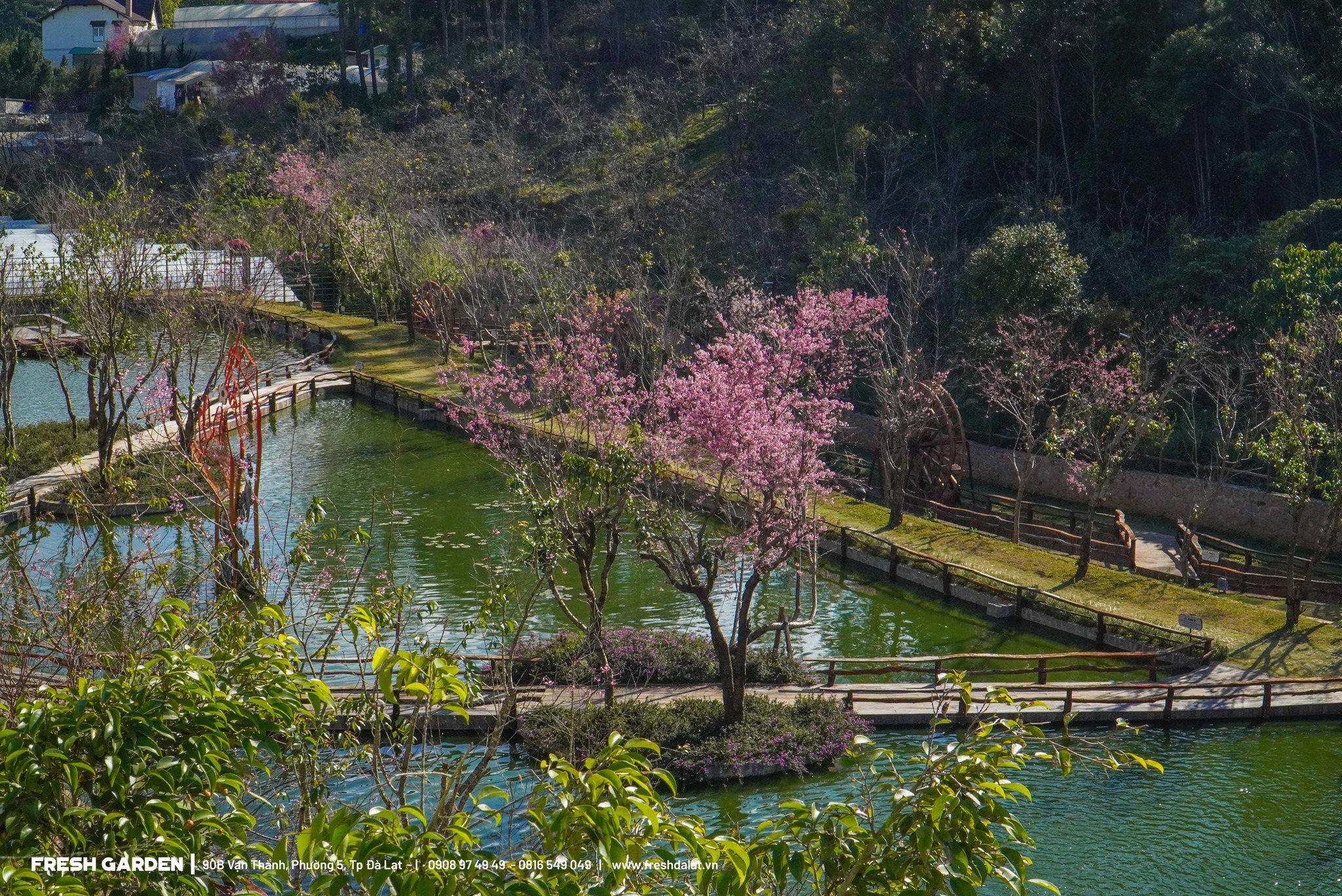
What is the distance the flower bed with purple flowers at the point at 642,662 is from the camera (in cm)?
1917

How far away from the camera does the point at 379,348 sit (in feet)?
148

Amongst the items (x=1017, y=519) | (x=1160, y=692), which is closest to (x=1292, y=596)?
(x=1160, y=692)

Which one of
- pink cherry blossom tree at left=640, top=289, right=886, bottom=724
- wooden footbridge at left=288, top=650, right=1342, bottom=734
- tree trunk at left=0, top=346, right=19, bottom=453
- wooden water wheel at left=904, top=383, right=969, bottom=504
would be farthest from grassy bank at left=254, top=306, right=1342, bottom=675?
tree trunk at left=0, top=346, right=19, bottom=453

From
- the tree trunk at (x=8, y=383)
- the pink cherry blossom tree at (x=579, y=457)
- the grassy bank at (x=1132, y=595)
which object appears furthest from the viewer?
the tree trunk at (x=8, y=383)

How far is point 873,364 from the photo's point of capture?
33.5m

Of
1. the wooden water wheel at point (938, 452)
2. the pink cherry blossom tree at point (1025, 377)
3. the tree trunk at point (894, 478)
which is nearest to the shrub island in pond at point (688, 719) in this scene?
the tree trunk at point (894, 478)

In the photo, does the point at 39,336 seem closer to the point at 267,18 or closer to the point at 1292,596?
the point at 1292,596

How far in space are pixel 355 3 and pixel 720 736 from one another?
62.7 meters

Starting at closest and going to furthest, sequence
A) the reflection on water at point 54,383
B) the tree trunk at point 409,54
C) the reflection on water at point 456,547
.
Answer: the reflection on water at point 456,547
the reflection on water at point 54,383
the tree trunk at point 409,54

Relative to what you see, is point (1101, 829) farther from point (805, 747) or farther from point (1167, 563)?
point (1167, 563)

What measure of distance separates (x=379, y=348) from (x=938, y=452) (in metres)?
22.4

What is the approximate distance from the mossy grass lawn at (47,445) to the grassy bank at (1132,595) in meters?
17.7

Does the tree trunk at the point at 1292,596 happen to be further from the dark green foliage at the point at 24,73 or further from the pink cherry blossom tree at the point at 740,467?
the dark green foliage at the point at 24,73

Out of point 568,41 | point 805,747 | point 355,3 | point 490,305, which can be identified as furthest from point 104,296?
point 355,3
